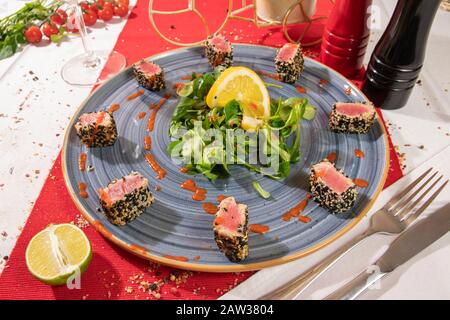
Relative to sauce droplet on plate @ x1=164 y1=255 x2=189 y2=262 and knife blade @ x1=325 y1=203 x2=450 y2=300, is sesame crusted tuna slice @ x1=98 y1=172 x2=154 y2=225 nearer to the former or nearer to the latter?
sauce droplet on plate @ x1=164 y1=255 x2=189 y2=262

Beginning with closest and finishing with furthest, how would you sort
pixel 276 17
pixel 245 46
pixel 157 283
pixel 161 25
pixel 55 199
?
pixel 157 283 < pixel 55 199 < pixel 245 46 < pixel 276 17 < pixel 161 25

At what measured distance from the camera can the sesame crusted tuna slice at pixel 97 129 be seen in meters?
1.49

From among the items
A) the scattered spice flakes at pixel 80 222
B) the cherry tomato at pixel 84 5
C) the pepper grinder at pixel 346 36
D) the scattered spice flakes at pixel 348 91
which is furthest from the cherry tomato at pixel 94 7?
the scattered spice flakes at pixel 348 91

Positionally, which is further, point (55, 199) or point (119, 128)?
point (119, 128)

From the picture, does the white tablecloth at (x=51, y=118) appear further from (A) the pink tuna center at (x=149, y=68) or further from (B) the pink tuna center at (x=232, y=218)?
(B) the pink tuna center at (x=232, y=218)

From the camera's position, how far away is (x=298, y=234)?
124 cm

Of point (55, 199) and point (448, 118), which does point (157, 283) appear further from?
point (448, 118)

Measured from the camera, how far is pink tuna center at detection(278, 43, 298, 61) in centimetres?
175

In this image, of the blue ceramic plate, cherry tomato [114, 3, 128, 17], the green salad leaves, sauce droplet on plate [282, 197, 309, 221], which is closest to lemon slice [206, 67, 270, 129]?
the green salad leaves

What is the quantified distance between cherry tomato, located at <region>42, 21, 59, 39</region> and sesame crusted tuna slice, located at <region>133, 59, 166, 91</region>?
90 cm

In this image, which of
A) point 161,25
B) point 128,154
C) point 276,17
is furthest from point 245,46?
point 128,154

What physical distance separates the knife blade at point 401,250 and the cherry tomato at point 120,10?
2036 mm

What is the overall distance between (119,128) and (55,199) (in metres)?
0.37

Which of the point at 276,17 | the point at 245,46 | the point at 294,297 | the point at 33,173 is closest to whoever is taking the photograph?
the point at 294,297
